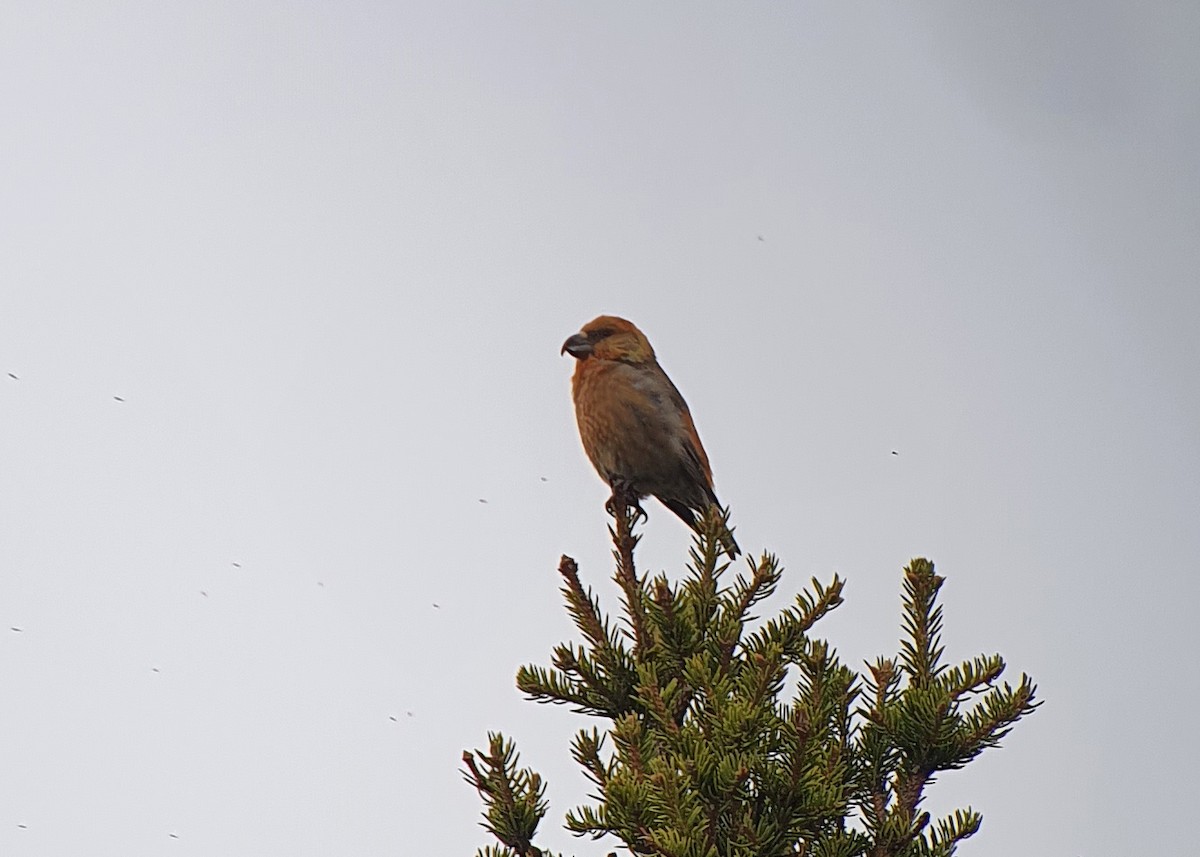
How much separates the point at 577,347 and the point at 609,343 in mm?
146

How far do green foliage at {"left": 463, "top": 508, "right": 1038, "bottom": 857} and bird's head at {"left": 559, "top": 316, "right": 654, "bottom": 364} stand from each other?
3174 mm

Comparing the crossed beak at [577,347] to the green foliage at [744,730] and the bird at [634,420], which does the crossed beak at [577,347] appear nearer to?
the bird at [634,420]

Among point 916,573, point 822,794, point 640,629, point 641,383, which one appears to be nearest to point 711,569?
point 640,629

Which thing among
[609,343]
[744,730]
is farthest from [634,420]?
[744,730]

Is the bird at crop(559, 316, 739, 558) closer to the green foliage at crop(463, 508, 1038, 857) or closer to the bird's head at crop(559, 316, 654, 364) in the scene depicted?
the bird's head at crop(559, 316, 654, 364)

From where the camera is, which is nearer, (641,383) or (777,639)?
(777,639)

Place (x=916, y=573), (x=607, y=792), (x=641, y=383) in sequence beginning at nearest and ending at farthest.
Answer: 1. (x=607, y=792)
2. (x=916, y=573)
3. (x=641, y=383)

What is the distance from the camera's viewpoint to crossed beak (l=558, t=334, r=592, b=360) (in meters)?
5.71

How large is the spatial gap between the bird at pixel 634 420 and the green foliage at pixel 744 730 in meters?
2.94

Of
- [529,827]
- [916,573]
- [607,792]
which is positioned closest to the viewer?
[607,792]

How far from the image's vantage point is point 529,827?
7.30 ft

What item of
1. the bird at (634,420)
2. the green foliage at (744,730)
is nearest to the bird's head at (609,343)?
the bird at (634,420)

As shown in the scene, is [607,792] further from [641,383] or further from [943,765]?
[641,383]

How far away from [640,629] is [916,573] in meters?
0.54
